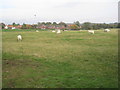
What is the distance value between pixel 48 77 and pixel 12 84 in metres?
1.34

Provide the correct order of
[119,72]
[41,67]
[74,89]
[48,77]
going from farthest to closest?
[41,67] < [119,72] < [48,77] < [74,89]

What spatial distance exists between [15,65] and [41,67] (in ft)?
4.38

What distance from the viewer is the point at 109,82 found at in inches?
236

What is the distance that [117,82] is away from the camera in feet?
19.7

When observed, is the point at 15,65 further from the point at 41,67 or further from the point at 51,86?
the point at 51,86

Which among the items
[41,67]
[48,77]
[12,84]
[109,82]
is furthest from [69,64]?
[12,84]

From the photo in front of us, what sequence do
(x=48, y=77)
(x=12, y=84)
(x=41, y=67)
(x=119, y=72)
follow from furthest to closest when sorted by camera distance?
(x=41, y=67) → (x=119, y=72) → (x=48, y=77) → (x=12, y=84)

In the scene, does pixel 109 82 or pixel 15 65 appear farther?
pixel 15 65

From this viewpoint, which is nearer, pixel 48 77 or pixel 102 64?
pixel 48 77

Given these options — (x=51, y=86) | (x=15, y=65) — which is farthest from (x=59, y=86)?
(x=15, y=65)

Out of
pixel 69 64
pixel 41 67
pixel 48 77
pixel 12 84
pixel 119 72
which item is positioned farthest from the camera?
pixel 69 64

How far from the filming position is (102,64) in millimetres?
8523

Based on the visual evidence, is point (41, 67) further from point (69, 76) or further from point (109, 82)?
point (109, 82)

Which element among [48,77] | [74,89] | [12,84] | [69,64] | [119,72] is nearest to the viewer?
[74,89]
